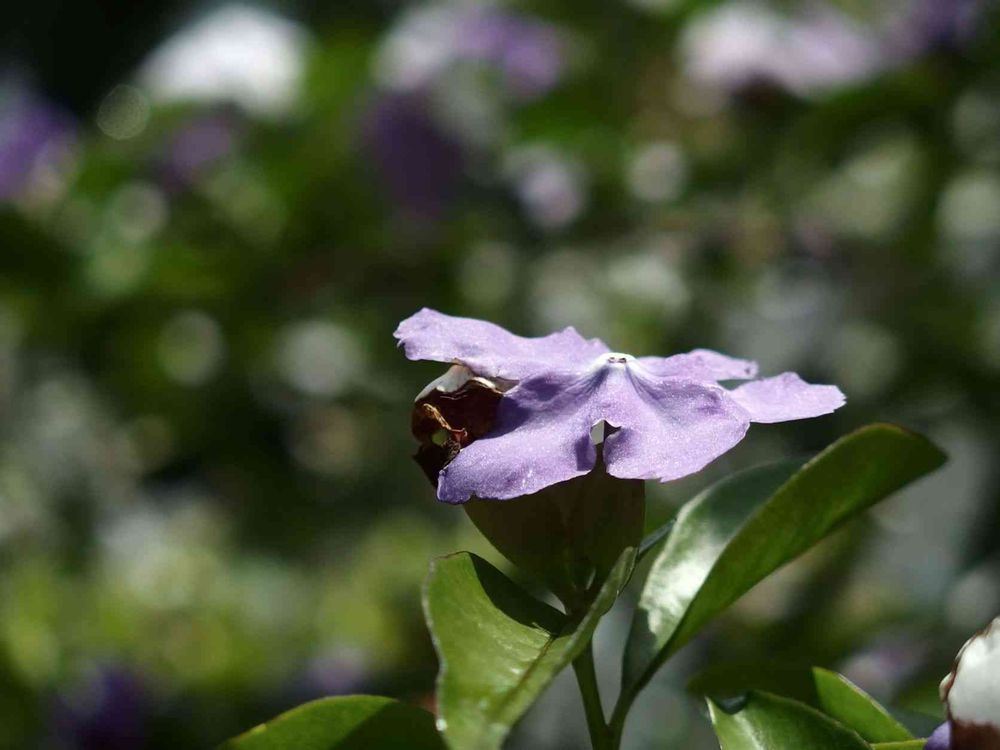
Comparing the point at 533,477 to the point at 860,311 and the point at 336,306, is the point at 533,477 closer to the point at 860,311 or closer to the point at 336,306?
the point at 860,311

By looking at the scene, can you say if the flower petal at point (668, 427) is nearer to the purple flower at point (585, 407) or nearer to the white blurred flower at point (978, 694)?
the purple flower at point (585, 407)

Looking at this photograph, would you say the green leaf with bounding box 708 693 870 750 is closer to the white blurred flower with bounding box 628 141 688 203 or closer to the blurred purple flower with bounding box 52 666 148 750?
the blurred purple flower with bounding box 52 666 148 750

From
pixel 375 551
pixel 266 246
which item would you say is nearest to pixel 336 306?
pixel 266 246

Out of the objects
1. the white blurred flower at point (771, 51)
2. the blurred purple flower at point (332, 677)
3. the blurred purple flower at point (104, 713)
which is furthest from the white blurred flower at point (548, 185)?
the blurred purple flower at point (104, 713)

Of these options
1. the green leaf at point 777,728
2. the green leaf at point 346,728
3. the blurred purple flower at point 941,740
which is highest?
the green leaf at point 346,728

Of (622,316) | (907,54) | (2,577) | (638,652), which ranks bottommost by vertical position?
(2,577)
